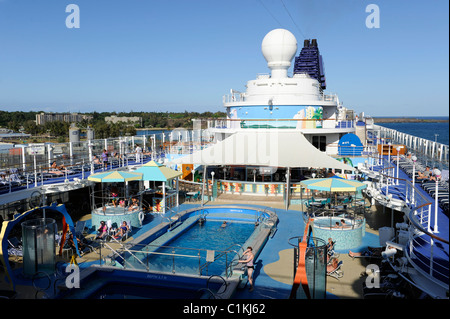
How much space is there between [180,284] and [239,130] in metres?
11.9

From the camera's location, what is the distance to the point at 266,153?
16.2m

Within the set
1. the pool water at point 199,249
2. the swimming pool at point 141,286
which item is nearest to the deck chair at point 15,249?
the swimming pool at point 141,286

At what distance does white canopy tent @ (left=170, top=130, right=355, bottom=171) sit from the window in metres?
3.60

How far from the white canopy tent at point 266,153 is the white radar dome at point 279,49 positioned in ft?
19.6

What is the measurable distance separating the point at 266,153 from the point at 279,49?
26.5 feet

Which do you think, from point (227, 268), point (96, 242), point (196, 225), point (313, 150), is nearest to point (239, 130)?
point (313, 150)

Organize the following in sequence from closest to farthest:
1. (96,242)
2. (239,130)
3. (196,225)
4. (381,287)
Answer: (381,287) < (96,242) < (196,225) < (239,130)

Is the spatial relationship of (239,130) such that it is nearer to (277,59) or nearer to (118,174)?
(277,59)

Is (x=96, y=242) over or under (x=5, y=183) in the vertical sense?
under

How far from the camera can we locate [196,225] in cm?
1467

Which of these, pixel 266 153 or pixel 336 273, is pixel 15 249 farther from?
pixel 266 153

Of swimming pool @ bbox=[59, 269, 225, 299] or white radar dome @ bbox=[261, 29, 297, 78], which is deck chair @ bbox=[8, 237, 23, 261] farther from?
white radar dome @ bbox=[261, 29, 297, 78]
